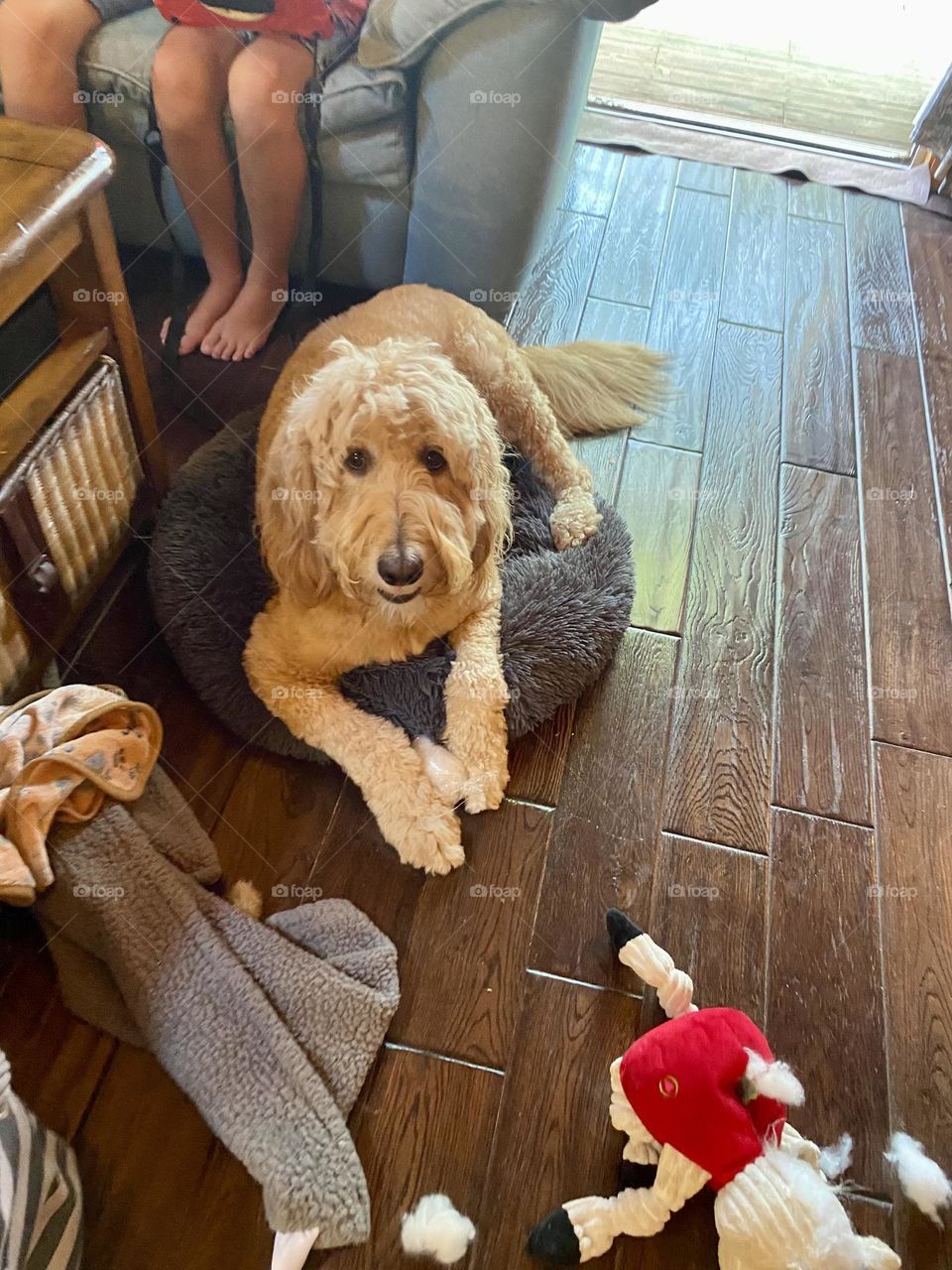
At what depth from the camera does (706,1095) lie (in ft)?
4.04

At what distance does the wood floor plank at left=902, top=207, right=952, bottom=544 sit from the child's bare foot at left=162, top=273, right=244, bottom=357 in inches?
81.3

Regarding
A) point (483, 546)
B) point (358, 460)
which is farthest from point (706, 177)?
point (358, 460)

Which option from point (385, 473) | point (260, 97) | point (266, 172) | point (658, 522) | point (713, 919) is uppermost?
point (260, 97)

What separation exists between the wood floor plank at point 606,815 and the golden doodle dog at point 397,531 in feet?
0.59

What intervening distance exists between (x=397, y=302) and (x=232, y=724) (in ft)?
3.26

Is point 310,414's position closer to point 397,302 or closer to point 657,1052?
point 397,302

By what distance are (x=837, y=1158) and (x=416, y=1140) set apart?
68 cm

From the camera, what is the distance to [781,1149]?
1258 mm

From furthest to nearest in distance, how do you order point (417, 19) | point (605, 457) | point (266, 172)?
point (605, 457), point (266, 172), point (417, 19)

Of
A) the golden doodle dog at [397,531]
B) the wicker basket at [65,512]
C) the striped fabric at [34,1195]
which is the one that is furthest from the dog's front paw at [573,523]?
the striped fabric at [34,1195]

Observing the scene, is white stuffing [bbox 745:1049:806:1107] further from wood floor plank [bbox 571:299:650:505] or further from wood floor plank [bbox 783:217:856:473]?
wood floor plank [bbox 783:217:856:473]

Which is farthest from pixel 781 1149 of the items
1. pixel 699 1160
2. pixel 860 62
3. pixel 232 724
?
pixel 860 62

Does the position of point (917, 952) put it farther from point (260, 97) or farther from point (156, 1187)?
point (260, 97)

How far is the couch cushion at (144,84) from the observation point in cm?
207
